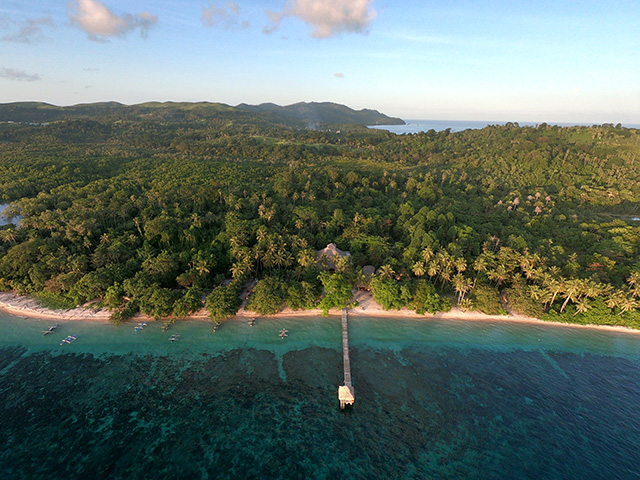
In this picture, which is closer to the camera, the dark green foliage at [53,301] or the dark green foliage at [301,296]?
the dark green foliage at [301,296]

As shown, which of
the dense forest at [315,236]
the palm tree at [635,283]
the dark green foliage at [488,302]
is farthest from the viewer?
the dense forest at [315,236]

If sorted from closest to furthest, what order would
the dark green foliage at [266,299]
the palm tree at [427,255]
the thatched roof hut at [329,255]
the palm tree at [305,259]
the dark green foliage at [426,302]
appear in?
the dark green foliage at [266,299], the dark green foliage at [426,302], the palm tree at [305,259], the palm tree at [427,255], the thatched roof hut at [329,255]

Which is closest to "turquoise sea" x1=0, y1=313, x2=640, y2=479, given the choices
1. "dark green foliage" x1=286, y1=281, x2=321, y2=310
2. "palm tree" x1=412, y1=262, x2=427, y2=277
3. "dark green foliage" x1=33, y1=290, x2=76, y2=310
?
"dark green foliage" x1=286, y1=281, x2=321, y2=310

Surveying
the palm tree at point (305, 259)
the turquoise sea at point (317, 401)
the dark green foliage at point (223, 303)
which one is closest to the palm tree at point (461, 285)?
the turquoise sea at point (317, 401)

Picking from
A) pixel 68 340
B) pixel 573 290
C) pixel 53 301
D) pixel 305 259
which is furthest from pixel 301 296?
pixel 573 290

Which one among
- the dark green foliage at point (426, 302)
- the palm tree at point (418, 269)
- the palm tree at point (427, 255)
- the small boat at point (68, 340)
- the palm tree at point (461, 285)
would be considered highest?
the palm tree at point (427, 255)

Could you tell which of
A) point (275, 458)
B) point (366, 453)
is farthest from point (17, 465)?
point (366, 453)

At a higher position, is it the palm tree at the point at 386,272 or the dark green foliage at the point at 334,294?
the palm tree at the point at 386,272

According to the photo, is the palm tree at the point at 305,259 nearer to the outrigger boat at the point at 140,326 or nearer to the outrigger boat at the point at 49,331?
the outrigger boat at the point at 140,326
